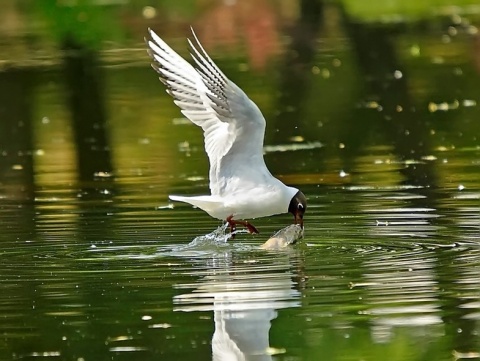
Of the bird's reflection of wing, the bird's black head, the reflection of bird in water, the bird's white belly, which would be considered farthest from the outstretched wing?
the reflection of bird in water

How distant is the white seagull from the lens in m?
11.9

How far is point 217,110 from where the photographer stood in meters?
12.0

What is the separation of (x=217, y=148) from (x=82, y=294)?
8.10 feet

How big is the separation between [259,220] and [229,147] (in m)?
1.94

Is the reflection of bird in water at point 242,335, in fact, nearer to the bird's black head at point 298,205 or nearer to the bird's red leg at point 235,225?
the bird's black head at point 298,205

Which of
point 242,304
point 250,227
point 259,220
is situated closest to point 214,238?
point 250,227

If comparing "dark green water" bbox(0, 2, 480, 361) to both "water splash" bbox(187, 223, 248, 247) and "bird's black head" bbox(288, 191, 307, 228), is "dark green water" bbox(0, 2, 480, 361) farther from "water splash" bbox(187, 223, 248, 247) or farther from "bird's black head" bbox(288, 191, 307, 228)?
"bird's black head" bbox(288, 191, 307, 228)

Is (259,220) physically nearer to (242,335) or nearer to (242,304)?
(242,304)

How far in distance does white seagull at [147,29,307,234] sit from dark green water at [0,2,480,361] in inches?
12.7

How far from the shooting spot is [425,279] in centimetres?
1028

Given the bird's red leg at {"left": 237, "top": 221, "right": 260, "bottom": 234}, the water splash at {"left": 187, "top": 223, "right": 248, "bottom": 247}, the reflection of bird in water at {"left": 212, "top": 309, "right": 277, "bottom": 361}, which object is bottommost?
the reflection of bird in water at {"left": 212, "top": 309, "right": 277, "bottom": 361}

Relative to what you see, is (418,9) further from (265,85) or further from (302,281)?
(302,281)

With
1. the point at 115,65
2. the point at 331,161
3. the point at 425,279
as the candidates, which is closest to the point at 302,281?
the point at 425,279

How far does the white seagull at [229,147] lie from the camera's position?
11.9 m
